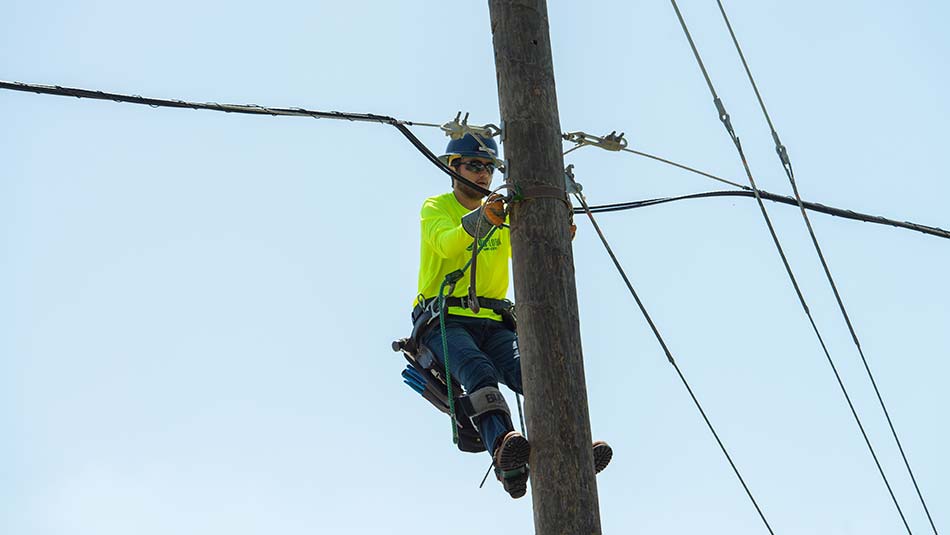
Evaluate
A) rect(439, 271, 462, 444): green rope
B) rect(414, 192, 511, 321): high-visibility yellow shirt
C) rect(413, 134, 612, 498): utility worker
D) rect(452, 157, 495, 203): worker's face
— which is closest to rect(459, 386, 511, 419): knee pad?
rect(413, 134, 612, 498): utility worker

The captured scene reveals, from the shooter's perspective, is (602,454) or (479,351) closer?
(602,454)

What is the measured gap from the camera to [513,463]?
5344mm

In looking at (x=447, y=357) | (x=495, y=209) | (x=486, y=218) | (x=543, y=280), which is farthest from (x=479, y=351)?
(x=543, y=280)

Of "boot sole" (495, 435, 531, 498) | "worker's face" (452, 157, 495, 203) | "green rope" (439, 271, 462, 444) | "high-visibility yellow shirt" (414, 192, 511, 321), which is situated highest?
"worker's face" (452, 157, 495, 203)

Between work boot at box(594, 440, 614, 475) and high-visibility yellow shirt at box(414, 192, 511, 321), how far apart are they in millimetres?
1007

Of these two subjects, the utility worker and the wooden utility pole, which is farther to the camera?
the utility worker

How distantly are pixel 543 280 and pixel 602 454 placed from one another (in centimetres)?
90

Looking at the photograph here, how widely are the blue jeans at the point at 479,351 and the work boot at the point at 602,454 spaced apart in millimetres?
554

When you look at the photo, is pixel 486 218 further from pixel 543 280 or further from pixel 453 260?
pixel 453 260

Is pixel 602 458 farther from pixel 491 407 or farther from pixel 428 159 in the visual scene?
pixel 428 159

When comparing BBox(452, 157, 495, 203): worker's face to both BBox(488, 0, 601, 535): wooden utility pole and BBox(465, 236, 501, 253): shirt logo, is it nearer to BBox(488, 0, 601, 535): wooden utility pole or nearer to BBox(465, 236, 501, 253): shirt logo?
BBox(465, 236, 501, 253): shirt logo

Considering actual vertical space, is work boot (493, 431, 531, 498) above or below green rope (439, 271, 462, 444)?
below

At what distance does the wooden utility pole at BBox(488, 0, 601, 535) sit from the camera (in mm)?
4902

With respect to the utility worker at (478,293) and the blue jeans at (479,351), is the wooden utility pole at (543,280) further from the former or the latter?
the blue jeans at (479,351)
